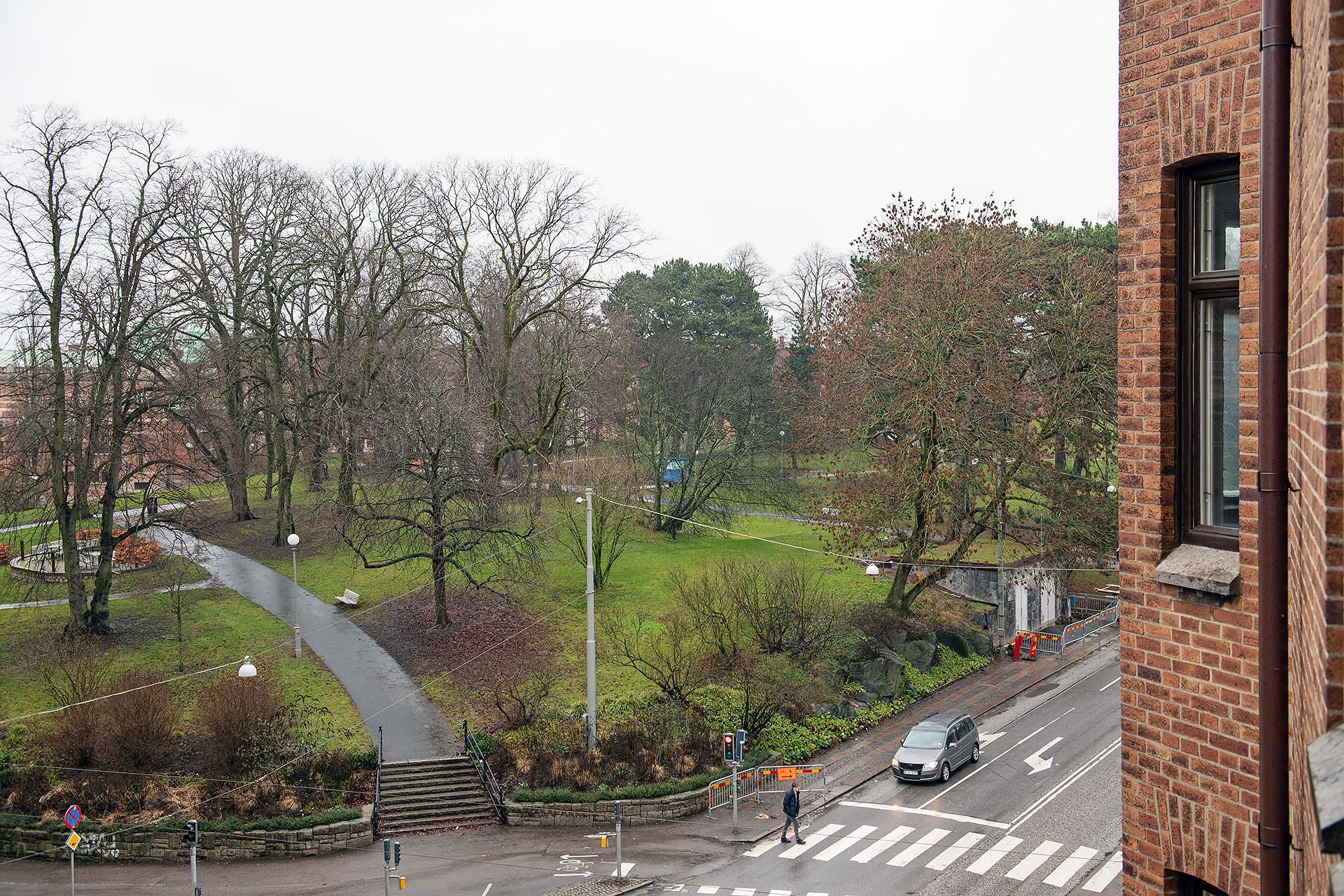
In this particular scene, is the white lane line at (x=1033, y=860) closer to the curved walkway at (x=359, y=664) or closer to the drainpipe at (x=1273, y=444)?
the curved walkway at (x=359, y=664)

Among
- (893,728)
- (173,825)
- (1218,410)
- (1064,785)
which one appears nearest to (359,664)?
(173,825)

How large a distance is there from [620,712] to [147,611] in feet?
61.7

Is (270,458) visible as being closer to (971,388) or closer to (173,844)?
(173,844)

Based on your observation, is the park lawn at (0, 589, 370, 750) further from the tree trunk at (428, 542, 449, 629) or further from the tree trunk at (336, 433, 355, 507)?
the tree trunk at (336, 433, 355, 507)

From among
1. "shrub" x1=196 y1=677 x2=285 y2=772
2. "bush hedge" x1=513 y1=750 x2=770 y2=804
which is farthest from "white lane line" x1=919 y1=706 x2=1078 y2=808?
"shrub" x1=196 y1=677 x2=285 y2=772

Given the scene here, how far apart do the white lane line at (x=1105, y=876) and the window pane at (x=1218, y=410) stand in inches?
754

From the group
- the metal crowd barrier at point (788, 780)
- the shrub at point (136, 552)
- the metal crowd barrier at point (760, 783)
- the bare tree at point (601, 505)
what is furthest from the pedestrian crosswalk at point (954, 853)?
the shrub at point (136, 552)

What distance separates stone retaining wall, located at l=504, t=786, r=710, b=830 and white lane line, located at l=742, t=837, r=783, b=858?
310 centimetres

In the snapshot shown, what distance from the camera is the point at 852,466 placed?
1597 inches

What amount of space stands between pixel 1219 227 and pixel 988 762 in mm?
28342

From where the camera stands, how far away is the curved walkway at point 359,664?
30453mm

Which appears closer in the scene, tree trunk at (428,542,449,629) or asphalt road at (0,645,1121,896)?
asphalt road at (0,645,1121,896)

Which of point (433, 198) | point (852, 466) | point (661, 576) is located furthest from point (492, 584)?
point (433, 198)

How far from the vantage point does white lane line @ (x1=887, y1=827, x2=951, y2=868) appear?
24250 millimetres
